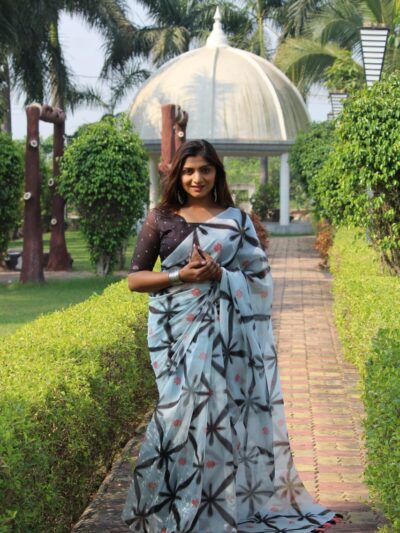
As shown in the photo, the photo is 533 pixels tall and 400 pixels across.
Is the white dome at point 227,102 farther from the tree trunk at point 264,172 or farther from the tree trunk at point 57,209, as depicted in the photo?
the tree trunk at point 57,209

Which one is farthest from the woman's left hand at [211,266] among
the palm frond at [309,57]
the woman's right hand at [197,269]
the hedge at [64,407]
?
the palm frond at [309,57]

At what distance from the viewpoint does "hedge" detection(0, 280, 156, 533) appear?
297 centimetres

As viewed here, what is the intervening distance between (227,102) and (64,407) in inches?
948

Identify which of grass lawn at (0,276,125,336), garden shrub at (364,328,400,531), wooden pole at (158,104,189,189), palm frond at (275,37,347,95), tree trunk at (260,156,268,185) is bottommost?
grass lawn at (0,276,125,336)

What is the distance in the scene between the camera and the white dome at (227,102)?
26969 millimetres

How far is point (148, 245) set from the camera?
377cm

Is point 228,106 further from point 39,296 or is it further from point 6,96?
point 39,296

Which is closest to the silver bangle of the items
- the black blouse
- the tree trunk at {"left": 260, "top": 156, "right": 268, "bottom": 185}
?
the black blouse

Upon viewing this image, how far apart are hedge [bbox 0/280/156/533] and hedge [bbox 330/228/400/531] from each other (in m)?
1.12

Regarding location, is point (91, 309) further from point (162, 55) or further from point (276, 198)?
point (162, 55)

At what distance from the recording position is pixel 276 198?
3100 centimetres

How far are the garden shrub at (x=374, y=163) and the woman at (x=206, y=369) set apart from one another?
4959mm

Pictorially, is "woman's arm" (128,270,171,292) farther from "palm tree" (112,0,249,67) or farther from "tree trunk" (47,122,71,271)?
"palm tree" (112,0,249,67)

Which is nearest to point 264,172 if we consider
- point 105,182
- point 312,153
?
point 312,153
